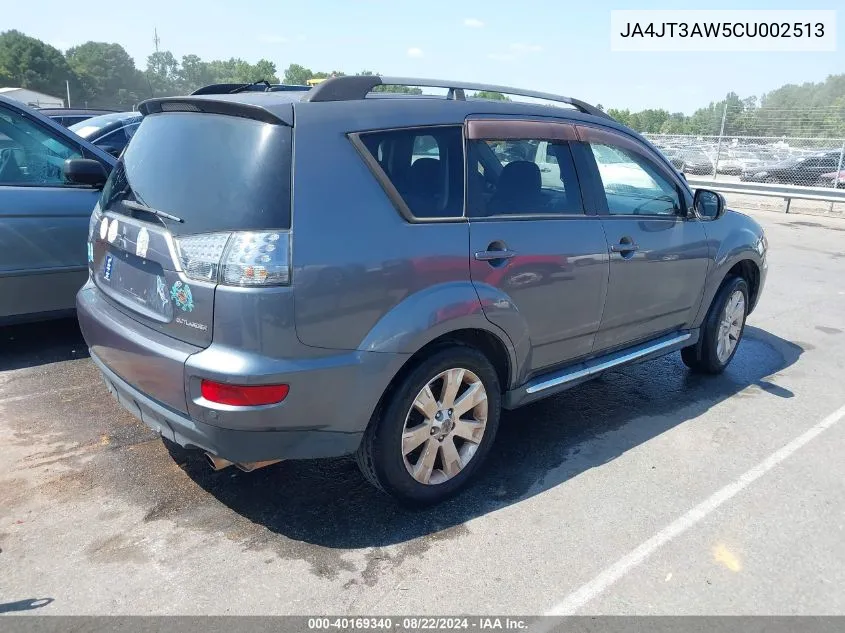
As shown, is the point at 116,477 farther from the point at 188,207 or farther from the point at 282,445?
the point at 188,207

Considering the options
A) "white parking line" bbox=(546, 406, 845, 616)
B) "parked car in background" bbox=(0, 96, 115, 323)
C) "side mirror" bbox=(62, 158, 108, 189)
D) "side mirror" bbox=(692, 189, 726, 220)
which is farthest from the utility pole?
"side mirror" bbox=(62, 158, 108, 189)

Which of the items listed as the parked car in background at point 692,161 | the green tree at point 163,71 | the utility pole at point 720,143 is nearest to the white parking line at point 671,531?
the utility pole at point 720,143

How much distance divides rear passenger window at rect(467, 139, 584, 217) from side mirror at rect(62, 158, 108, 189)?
9.18 feet

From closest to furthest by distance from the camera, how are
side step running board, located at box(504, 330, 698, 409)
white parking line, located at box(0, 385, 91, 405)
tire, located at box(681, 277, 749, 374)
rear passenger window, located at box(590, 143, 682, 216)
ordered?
side step running board, located at box(504, 330, 698, 409), rear passenger window, located at box(590, 143, 682, 216), white parking line, located at box(0, 385, 91, 405), tire, located at box(681, 277, 749, 374)

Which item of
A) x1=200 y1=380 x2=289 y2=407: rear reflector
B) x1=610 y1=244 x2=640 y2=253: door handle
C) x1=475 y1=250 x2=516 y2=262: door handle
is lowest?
x1=200 y1=380 x2=289 y2=407: rear reflector

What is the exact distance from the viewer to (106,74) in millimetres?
112188

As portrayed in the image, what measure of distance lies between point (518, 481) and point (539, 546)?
0.56 m

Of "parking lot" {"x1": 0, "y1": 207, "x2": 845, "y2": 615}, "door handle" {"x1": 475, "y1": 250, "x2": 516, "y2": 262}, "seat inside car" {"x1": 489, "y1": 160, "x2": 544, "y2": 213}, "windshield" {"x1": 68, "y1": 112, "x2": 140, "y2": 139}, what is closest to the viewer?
"parking lot" {"x1": 0, "y1": 207, "x2": 845, "y2": 615}

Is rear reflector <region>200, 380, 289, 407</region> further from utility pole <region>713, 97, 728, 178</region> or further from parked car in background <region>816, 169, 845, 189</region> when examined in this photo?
utility pole <region>713, 97, 728, 178</region>

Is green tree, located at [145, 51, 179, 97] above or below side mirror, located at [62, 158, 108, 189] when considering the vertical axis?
above

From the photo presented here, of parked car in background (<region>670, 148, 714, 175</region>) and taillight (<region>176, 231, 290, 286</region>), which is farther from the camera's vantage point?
parked car in background (<region>670, 148, 714, 175</region>)

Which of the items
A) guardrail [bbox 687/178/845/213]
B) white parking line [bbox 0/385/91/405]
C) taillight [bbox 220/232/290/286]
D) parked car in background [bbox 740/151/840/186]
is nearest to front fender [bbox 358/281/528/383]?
taillight [bbox 220/232/290/286]

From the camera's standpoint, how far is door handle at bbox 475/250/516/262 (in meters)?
3.09

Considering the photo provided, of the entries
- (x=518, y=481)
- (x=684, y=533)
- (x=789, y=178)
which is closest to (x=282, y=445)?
(x=518, y=481)
